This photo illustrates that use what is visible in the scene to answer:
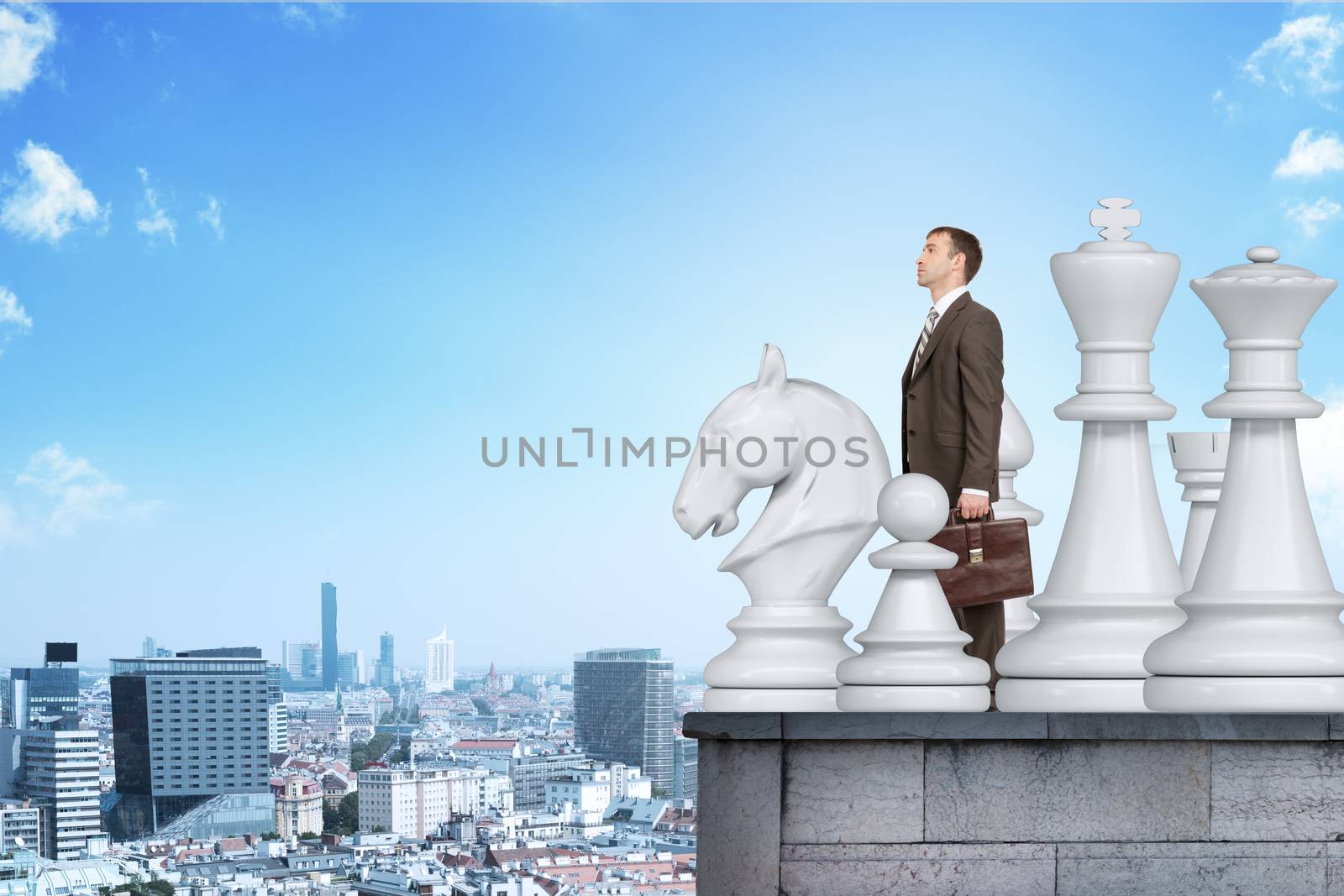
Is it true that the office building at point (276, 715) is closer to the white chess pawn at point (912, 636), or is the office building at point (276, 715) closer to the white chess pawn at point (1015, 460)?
the white chess pawn at point (1015, 460)

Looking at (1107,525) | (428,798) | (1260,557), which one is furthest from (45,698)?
(1260,557)

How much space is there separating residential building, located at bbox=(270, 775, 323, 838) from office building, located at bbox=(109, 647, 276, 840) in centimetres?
24

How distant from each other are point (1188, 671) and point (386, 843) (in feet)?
82.3

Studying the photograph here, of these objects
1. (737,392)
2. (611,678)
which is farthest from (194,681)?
(737,392)

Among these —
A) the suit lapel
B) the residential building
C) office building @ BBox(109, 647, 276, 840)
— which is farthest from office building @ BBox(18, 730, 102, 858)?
the suit lapel

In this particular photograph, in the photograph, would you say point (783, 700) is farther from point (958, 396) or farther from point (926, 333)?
point (926, 333)

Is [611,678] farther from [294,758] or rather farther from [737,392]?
[294,758]

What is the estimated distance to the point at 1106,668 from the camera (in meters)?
3.91

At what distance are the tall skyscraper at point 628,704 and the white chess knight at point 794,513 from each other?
15.8 ft

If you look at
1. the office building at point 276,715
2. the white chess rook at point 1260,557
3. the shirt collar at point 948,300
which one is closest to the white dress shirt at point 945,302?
the shirt collar at point 948,300

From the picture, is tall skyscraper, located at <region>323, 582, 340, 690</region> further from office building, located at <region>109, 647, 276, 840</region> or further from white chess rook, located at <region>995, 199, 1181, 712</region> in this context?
white chess rook, located at <region>995, 199, 1181, 712</region>

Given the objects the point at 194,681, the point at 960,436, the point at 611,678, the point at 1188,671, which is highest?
the point at 960,436

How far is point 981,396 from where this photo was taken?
183 inches

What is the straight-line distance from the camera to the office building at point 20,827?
28.4 metres
